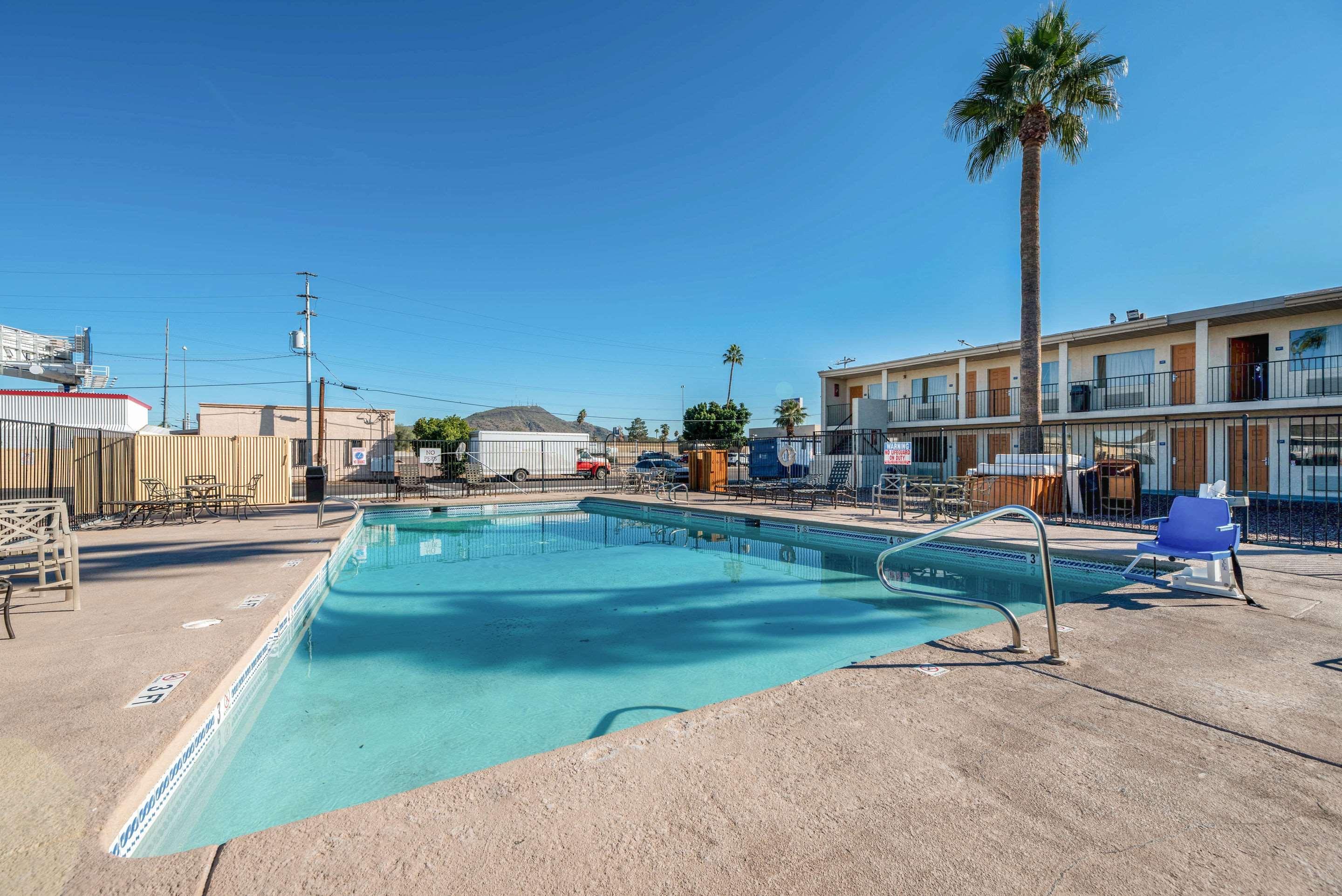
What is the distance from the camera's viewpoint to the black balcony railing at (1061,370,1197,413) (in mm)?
17875

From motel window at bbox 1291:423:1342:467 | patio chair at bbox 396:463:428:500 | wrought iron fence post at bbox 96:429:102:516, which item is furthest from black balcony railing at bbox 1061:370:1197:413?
wrought iron fence post at bbox 96:429:102:516

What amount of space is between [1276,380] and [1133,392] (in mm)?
3334

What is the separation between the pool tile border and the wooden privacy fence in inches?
497

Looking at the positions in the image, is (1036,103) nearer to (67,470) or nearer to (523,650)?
(523,650)

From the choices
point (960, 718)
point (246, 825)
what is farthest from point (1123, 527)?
point (246, 825)

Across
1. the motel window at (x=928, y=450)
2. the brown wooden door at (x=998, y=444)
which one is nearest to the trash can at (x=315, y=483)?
the motel window at (x=928, y=450)

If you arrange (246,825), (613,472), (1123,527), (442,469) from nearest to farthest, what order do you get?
(246,825), (1123,527), (442,469), (613,472)

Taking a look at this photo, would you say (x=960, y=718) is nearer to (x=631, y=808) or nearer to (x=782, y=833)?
(x=782, y=833)

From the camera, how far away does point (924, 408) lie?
2442 cm

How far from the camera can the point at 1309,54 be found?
10.6 meters

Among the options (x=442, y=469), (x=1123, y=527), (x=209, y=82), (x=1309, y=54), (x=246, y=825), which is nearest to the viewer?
(x=246, y=825)

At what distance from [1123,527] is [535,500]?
13.6m

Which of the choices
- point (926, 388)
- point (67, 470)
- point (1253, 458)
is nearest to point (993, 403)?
point (926, 388)

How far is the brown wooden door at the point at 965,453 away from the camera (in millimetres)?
22938
